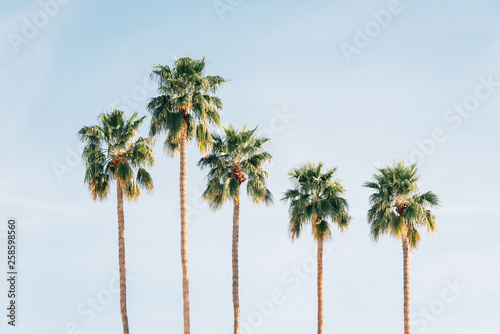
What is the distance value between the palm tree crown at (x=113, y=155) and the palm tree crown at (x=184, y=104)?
2.51m

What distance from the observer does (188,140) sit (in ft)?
159

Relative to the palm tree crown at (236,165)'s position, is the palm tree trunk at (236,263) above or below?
below

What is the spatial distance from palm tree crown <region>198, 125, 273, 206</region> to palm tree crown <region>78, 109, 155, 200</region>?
164 inches

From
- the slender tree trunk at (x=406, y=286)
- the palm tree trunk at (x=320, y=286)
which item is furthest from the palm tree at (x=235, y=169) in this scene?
the slender tree trunk at (x=406, y=286)

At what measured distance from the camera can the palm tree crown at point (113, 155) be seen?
50.1 m

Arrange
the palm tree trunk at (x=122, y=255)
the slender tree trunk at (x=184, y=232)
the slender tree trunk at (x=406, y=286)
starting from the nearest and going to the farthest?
the slender tree trunk at (x=184, y=232)
the palm tree trunk at (x=122, y=255)
the slender tree trunk at (x=406, y=286)

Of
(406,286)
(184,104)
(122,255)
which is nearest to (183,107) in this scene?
(184,104)

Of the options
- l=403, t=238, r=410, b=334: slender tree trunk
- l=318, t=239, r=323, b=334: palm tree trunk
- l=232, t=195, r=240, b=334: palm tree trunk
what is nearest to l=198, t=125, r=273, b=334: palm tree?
l=232, t=195, r=240, b=334: palm tree trunk

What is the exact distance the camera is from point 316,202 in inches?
2023

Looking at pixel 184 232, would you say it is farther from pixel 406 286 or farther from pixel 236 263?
pixel 406 286

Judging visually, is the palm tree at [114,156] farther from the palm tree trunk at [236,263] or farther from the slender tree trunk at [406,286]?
the slender tree trunk at [406,286]

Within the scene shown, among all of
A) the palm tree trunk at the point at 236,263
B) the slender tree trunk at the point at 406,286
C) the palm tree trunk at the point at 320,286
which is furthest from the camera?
the palm tree trunk at the point at 320,286

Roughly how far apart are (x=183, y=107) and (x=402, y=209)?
54.4 ft

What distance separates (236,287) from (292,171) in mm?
9648
